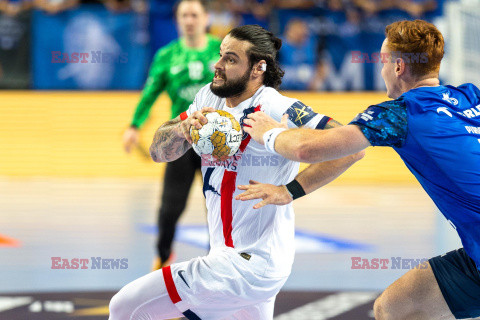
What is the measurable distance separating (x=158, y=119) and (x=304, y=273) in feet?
22.1

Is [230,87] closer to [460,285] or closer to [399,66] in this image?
[399,66]

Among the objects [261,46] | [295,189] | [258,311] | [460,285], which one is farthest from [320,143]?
[460,285]

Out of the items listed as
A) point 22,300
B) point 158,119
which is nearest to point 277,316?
point 22,300

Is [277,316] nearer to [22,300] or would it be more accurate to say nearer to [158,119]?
[22,300]

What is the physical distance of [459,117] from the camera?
11.2ft

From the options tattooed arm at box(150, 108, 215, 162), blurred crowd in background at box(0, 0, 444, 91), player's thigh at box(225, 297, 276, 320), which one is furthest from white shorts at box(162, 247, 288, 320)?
blurred crowd in background at box(0, 0, 444, 91)

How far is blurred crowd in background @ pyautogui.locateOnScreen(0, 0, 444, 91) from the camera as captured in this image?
519 inches

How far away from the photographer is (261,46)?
12.6ft

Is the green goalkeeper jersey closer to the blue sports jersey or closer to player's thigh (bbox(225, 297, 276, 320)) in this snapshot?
player's thigh (bbox(225, 297, 276, 320))

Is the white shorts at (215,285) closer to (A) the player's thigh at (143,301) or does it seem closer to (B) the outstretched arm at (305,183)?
(A) the player's thigh at (143,301)

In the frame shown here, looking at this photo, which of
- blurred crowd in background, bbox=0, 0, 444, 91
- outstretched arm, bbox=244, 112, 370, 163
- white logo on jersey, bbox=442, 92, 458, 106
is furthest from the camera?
blurred crowd in background, bbox=0, 0, 444, 91

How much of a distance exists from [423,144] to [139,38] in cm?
1052

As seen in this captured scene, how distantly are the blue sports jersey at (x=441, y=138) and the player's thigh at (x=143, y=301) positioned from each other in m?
1.28

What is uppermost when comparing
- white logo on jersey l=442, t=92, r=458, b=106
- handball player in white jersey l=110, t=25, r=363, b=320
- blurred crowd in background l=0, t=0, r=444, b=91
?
white logo on jersey l=442, t=92, r=458, b=106
